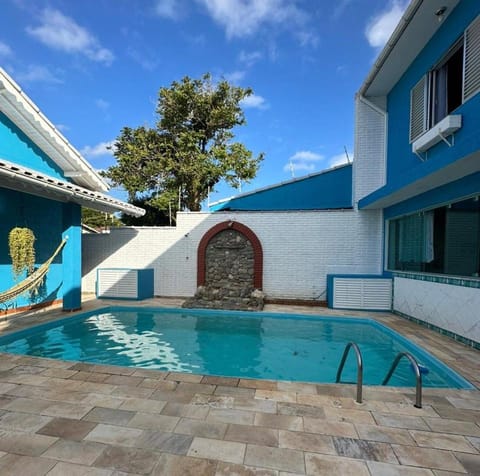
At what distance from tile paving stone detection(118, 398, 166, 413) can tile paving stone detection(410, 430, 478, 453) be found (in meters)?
2.68

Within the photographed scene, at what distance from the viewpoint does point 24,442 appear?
2.73 meters

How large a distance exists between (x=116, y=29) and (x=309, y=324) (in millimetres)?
12089

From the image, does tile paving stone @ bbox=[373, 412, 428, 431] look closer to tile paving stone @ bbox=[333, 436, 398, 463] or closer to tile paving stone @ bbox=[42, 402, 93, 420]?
tile paving stone @ bbox=[333, 436, 398, 463]

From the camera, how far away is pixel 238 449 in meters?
2.64

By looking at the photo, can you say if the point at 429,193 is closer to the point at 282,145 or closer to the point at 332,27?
the point at 332,27

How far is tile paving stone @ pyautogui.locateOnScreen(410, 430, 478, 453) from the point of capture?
2699 millimetres

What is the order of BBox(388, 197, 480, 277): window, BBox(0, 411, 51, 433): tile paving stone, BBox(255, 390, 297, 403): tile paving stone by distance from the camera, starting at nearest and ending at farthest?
BBox(0, 411, 51, 433): tile paving stone
BBox(255, 390, 297, 403): tile paving stone
BBox(388, 197, 480, 277): window

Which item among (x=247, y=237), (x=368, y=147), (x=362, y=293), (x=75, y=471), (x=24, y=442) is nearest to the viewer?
(x=75, y=471)

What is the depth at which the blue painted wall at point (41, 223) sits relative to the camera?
26.4ft

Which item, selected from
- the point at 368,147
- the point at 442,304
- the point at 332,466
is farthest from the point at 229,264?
the point at 332,466

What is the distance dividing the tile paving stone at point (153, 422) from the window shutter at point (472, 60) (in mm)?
7403

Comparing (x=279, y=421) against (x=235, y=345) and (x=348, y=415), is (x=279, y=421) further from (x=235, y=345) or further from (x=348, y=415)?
(x=235, y=345)

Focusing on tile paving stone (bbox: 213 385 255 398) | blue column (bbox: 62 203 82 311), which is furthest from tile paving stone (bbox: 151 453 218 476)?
blue column (bbox: 62 203 82 311)

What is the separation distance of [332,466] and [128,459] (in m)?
1.73
